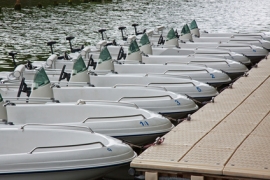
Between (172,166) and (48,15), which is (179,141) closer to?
(172,166)

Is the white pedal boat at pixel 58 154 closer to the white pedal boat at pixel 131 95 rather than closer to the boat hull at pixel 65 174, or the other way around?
the boat hull at pixel 65 174

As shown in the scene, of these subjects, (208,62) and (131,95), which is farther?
(208,62)

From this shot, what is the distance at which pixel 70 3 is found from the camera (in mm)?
42344

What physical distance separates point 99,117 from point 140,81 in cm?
270

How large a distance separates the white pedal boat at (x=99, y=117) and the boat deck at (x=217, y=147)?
1.74 feet

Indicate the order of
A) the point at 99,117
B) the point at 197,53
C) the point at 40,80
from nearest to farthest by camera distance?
the point at 99,117, the point at 40,80, the point at 197,53

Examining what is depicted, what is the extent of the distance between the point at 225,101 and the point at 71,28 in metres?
20.2

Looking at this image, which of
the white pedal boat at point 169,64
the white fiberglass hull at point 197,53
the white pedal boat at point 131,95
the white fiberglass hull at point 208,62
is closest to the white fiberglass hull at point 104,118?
the white pedal boat at point 131,95

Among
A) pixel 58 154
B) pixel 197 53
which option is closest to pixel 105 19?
pixel 197 53

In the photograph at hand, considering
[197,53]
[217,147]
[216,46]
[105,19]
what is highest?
[217,147]

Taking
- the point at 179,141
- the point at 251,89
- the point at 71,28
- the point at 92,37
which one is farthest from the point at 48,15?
the point at 179,141

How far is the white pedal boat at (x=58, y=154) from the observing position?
20.9 ft

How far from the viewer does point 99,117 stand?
25.9ft

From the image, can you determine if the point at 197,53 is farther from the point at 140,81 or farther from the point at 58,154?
the point at 58,154
